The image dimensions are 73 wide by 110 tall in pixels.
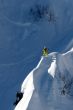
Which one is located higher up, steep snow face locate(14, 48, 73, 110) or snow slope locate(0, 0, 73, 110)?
snow slope locate(0, 0, 73, 110)

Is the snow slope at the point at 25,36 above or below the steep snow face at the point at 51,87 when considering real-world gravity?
above

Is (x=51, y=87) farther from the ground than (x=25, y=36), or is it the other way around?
(x=25, y=36)

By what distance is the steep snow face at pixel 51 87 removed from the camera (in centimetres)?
1794

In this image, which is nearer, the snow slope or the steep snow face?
the steep snow face

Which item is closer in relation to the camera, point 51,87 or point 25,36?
point 51,87

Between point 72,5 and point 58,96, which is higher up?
point 72,5

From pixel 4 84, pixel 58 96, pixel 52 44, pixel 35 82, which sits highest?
pixel 52 44

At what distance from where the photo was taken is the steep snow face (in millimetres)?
17938

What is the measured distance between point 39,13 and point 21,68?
8.11 metres

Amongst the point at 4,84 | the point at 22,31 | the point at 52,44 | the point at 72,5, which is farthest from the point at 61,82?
the point at 72,5

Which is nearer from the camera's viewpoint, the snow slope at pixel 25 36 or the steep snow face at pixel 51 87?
the steep snow face at pixel 51 87

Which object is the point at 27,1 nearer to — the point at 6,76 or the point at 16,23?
the point at 16,23

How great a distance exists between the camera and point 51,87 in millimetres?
19125

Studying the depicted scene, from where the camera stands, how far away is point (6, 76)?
29.1 meters
